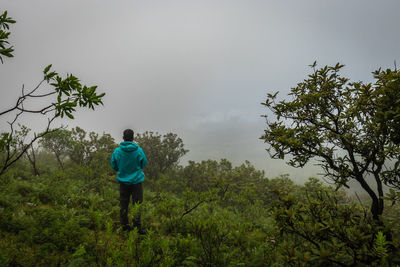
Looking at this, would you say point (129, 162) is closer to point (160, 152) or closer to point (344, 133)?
point (344, 133)

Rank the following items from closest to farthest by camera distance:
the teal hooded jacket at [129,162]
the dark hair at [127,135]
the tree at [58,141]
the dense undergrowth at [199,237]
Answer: the dense undergrowth at [199,237]
the teal hooded jacket at [129,162]
the dark hair at [127,135]
the tree at [58,141]

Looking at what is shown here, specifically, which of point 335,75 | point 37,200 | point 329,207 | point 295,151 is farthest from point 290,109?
point 37,200

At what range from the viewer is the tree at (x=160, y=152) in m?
15.7

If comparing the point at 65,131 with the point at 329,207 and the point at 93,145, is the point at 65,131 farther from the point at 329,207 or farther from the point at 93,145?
the point at 329,207

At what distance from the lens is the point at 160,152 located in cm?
1600

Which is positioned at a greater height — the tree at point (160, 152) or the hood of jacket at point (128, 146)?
the tree at point (160, 152)

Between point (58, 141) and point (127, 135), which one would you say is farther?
point (58, 141)

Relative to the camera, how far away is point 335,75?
12.9 ft

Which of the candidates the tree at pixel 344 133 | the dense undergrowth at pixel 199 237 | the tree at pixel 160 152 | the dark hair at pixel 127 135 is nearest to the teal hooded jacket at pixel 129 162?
the dark hair at pixel 127 135

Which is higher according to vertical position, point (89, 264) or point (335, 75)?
point (335, 75)

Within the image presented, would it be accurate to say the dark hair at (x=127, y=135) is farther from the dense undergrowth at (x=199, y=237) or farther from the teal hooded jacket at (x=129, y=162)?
the dense undergrowth at (x=199, y=237)

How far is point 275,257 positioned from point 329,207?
6.16ft

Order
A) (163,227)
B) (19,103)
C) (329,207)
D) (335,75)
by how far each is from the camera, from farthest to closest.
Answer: (163,227), (335,75), (329,207), (19,103)

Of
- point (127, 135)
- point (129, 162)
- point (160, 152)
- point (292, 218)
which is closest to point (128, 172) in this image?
point (129, 162)
